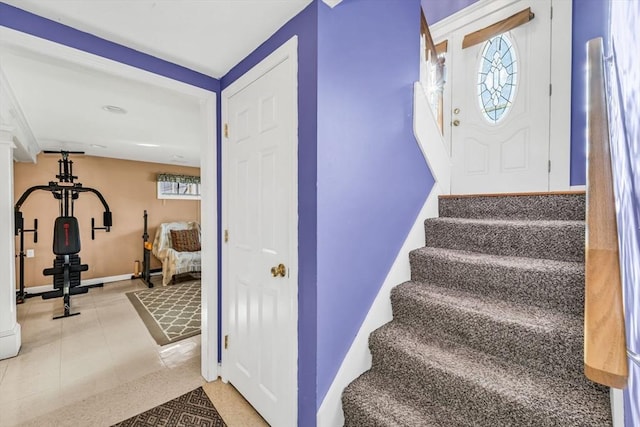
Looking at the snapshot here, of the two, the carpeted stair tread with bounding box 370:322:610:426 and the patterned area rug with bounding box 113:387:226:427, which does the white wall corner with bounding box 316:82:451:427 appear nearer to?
the carpeted stair tread with bounding box 370:322:610:426

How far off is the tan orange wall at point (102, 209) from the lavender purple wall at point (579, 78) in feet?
20.3

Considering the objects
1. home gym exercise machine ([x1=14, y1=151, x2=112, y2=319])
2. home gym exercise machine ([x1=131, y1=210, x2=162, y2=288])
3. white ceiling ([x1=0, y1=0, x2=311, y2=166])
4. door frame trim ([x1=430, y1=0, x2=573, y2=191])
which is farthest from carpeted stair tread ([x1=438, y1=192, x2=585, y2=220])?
home gym exercise machine ([x1=131, y1=210, x2=162, y2=288])

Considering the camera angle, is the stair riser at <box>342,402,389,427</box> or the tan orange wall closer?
the stair riser at <box>342,402,389,427</box>

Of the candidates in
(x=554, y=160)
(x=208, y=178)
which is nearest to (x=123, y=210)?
(x=208, y=178)

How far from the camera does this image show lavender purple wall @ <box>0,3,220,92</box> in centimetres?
135

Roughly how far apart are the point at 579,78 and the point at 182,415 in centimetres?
382

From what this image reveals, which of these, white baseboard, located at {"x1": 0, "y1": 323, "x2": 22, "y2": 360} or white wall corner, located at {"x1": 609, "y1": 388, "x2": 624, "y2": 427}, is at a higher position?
white wall corner, located at {"x1": 609, "y1": 388, "x2": 624, "y2": 427}

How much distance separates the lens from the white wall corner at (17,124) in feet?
7.33

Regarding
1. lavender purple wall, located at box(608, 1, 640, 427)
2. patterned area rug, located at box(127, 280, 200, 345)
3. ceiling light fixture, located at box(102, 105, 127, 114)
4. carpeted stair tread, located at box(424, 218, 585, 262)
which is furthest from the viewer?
patterned area rug, located at box(127, 280, 200, 345)

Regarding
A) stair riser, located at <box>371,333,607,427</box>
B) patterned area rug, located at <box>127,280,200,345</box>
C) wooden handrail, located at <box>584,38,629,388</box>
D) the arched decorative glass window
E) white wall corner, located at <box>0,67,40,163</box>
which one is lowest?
patterned area rug, located at <box>127,280,200,345</box>

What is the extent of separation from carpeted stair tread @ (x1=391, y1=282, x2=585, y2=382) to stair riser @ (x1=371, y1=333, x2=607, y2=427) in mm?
199

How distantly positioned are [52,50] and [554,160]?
3.58 meters

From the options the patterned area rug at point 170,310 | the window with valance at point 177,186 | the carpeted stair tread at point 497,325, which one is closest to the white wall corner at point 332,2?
the carpeted stair tread at point 497,325

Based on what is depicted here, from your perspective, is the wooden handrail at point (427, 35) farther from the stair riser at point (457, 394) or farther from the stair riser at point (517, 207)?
the stair riser at point (457, 394)
